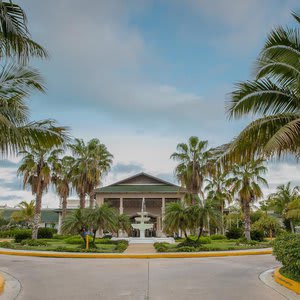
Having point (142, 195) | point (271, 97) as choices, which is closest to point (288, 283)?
point (271, 97)

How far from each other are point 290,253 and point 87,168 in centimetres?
3008

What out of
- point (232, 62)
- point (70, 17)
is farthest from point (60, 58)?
point (232, 62)

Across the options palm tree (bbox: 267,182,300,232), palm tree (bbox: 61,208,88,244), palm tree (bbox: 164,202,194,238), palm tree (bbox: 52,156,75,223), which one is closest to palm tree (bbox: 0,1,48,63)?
palm tree (bbox: 61,208,88,244)

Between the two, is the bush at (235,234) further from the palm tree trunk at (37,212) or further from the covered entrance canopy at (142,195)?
the palm tree trunk at (37,212)

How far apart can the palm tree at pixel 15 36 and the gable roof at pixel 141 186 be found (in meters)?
36.6

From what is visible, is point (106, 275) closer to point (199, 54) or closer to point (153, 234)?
point (199, 54)

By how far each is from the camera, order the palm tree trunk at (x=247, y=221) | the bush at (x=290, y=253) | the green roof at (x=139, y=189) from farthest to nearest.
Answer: the green roof at (x=139, y=189), the palm tree trunk at (x=247, y=221), the bush at (x=290, y=253)

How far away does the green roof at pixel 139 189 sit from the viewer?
148 feet

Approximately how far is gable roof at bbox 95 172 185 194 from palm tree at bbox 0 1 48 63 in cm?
3658

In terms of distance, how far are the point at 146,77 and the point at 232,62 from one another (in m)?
3.48

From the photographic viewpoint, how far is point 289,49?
A: 1030 centimetres

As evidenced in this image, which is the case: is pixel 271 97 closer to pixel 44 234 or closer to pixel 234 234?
pixel 234 234

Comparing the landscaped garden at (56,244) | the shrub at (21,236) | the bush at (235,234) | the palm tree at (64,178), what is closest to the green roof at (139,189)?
the palm tree at (64,178)

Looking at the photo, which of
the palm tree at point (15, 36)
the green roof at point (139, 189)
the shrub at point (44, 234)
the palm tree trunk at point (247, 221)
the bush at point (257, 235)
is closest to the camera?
the palm tree at point (15, 36)
